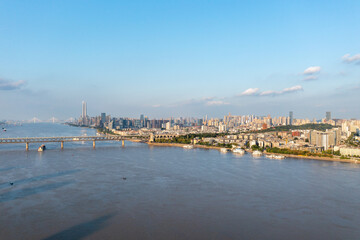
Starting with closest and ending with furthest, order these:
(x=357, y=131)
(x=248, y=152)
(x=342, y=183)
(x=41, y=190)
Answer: (x=41, y=190) → (x=342, y=183) → (x=248, y=152) → (x=357, y=131)

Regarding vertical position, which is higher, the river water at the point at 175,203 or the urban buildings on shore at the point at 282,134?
the urban buildings on shore at the point at 282,134

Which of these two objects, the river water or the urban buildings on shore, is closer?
the river water

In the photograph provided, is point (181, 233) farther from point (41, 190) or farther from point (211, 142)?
point (211, 142)

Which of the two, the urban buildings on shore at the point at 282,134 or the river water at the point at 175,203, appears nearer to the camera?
the river water at the point at 175,203

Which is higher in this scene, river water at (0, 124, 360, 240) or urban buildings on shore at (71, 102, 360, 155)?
urban buildings on shore at (71, 102, 360, 155)

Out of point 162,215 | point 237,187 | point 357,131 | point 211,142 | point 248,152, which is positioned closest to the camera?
point 162,215

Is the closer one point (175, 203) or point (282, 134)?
point (175, 203)

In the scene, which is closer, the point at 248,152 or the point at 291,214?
the point at 291,214

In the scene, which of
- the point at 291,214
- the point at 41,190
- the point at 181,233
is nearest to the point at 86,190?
the point at 41,190
